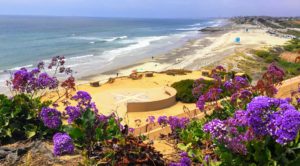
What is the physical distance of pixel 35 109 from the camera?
5781 millimetres

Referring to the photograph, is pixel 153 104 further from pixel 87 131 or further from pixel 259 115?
pixel 259 115

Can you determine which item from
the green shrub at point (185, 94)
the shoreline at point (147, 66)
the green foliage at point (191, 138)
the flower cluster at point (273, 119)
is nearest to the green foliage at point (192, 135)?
the green foliage at point (191, 138)

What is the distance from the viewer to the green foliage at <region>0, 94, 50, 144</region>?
5.29 m

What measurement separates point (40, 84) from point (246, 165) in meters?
3.15

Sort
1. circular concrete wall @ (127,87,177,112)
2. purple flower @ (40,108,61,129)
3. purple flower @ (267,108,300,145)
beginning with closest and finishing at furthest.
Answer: purple flower @ (267,108,300,145) < purple flower @ (40,108,61,129) < circular concrete wall @ (127,87,177,112)

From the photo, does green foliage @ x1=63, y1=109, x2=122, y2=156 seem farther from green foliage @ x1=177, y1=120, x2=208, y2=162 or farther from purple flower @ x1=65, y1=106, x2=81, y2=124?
green foliage @ x1=177, y1=120, x2=208, y2=162

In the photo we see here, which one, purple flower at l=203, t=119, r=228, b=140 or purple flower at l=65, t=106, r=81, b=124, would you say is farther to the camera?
purple flower at l=65, t=106, r=81, b=124

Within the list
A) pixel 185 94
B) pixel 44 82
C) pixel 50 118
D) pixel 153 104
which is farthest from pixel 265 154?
pixel 185 94

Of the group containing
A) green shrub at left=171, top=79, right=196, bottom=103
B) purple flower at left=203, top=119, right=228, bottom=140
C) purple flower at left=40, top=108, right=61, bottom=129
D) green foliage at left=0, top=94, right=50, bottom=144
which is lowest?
green shrub at left=171, top=79, right=196, bottom=103

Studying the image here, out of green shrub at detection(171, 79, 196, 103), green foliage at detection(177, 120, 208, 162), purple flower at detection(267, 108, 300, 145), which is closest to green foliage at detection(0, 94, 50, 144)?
green foliage at detection(177, 120, 208, 162)

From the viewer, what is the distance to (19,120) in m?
5.57

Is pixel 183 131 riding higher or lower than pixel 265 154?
lower

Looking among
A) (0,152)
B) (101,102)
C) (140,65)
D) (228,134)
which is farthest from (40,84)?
(140,65)

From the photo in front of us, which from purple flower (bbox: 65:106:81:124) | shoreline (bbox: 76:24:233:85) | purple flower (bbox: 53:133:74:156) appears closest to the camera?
purple flower (bbox: 53:133:74:156)
